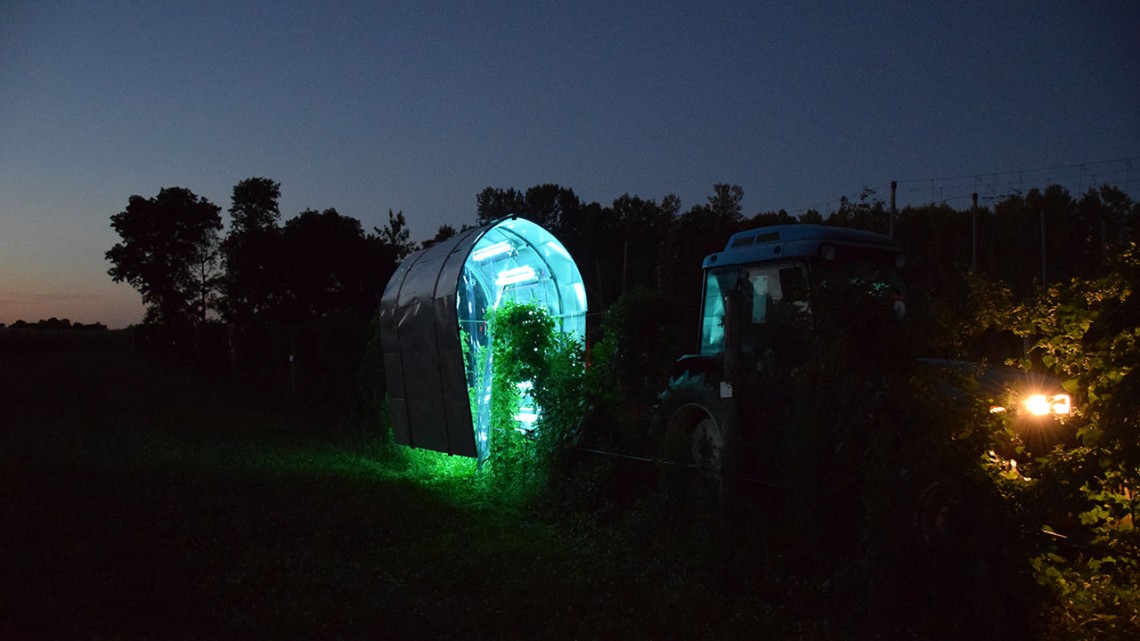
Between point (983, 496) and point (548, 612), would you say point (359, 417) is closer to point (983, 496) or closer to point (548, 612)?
point (548, 612)

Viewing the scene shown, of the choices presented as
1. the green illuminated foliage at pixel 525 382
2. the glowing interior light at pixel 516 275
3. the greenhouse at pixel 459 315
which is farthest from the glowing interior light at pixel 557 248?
the green illuminated foliage at pixel 525 382

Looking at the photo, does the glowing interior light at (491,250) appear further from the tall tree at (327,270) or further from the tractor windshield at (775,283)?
the tall tree at (327,270)

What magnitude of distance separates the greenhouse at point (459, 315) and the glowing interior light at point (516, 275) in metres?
0.02

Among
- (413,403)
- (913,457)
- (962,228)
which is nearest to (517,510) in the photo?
(413,403)

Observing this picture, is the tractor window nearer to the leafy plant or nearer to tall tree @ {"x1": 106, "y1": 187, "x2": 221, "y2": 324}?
the leafy plant

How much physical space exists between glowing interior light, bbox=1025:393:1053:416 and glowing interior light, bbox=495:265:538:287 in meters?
8.56

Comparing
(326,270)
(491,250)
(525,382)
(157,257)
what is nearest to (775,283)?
(525,382)

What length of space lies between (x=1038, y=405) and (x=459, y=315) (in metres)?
7.76

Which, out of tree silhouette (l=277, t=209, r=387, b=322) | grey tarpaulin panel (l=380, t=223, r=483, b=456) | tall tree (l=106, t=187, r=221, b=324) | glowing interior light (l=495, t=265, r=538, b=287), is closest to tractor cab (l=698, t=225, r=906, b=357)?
grey tarpaulin panel (l=380, t=223, r=483, b=456)

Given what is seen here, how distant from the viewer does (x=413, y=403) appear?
1248 cm

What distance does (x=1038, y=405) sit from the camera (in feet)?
17.7

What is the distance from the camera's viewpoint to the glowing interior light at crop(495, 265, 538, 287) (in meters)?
13.1

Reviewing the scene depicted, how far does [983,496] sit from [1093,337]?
102cm

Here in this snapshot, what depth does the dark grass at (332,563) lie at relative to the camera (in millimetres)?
5789
